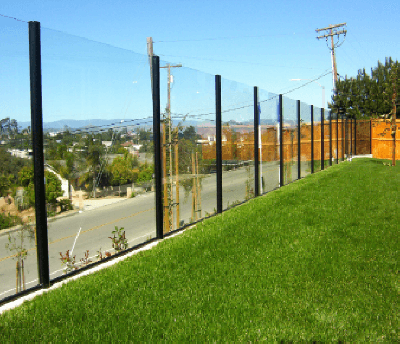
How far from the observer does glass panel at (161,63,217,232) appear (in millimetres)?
6104

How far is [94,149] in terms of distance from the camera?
181 inches

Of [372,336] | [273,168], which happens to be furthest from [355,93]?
[372,336]

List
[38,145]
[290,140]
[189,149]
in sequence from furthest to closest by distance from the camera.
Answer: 1. [290,140]
2. [189,149]
3. [38,145]

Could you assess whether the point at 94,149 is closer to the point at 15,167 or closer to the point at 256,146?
the point at 15,167

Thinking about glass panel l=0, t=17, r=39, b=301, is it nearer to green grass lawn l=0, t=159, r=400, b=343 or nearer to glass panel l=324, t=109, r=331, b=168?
green grass lawn l=0, t=159, r=400, b=343

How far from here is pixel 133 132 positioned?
17.1 feet

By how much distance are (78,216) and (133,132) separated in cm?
134

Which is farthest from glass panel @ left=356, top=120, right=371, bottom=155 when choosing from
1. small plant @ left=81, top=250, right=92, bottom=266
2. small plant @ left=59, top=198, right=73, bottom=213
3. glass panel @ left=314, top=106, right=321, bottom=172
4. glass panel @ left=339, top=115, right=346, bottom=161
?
small plant @ left=59, top=198, right=73, bottom=213

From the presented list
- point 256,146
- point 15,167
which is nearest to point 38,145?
point 15,167

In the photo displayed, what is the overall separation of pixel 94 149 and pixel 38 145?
0.88 metres

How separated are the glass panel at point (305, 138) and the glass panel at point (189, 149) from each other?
26.8ft

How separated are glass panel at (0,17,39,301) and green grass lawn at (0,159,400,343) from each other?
33cm

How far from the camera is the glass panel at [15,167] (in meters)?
3.55

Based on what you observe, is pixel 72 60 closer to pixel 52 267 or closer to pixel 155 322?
pixel 52 267
